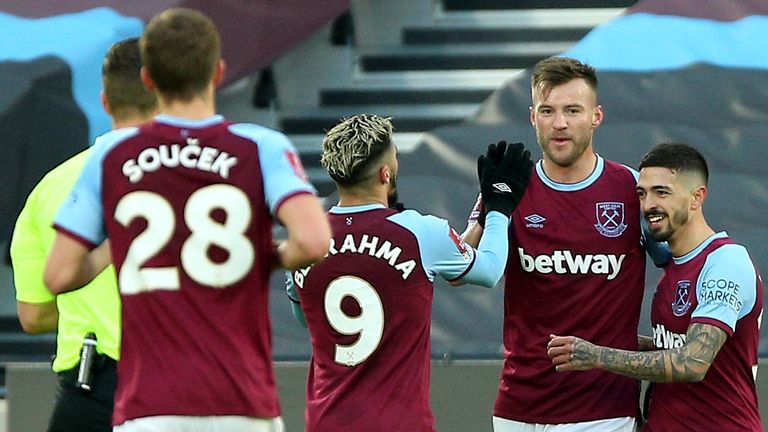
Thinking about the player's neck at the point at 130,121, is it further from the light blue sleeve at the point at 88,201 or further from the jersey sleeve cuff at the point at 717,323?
the jersey sleeve cuff at the point at 717,323

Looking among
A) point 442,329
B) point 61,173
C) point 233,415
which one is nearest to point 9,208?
point 442,329

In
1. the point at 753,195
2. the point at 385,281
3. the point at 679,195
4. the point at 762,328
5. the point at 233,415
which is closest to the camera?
the point at 233,415

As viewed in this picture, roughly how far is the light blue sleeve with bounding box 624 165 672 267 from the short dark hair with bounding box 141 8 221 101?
6.16 feet

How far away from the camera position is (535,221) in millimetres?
5035

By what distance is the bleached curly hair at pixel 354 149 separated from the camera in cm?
445

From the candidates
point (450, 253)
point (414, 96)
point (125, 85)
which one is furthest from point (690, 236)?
point (414, 96)

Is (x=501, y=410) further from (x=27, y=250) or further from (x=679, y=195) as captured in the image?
(x=27, y=250)

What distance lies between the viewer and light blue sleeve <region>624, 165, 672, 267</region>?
4.93m

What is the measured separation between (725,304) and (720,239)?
0.92ft

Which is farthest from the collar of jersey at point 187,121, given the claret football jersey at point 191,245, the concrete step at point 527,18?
the concrete step at point 527,18

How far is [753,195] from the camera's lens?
27.2 feet

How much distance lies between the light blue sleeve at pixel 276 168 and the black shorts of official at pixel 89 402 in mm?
1339

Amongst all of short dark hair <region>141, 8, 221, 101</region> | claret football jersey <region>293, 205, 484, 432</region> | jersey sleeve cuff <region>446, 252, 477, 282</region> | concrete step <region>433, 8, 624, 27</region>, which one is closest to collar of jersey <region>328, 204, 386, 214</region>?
claret football jersey <region>293, 205, 484, 432</region>

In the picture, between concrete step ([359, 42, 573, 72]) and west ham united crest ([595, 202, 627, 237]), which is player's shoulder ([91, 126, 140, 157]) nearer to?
west ham united crest ([595, 202, 627, 237])
